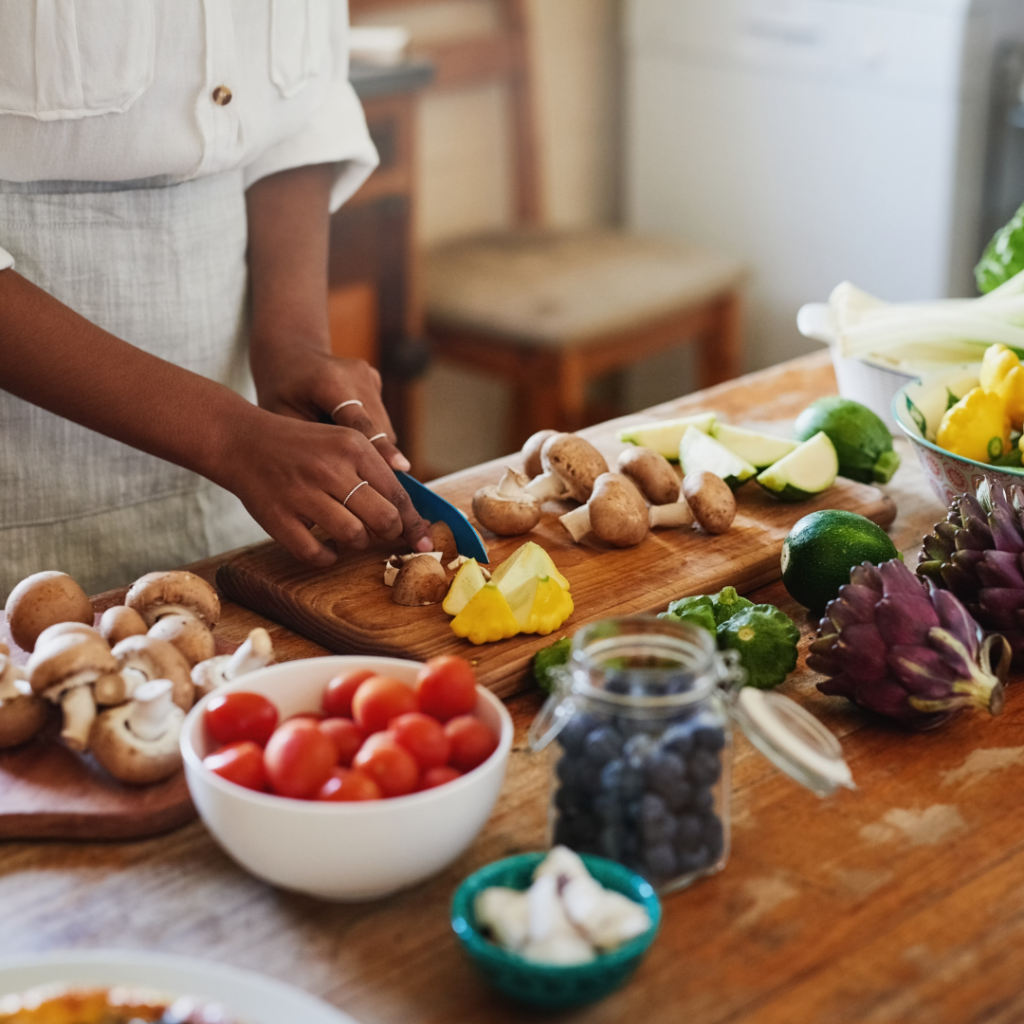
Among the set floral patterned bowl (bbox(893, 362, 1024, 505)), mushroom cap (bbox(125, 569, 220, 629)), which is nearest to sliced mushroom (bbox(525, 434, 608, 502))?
floral patterned bowl (bbox(893, 362, 1024, 505))

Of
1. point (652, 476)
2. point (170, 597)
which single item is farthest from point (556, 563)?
point (170, 597)

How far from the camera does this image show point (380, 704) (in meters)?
0.84

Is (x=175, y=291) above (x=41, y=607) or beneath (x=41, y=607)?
above

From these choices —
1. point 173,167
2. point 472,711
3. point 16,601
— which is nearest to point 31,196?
point 173,167

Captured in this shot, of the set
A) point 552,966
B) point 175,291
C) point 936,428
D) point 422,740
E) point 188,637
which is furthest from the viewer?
point 175,291

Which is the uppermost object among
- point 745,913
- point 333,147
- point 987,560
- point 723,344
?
point 333,147

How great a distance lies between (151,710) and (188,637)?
0.12 metres

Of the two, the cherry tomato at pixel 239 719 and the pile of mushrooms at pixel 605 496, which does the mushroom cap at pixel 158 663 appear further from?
the pile of mushrooms at pixel 605 496

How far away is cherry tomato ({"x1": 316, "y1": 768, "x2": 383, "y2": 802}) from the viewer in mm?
774

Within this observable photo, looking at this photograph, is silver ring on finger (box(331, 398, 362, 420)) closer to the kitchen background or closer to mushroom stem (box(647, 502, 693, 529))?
mushroom stem (box(647, 502, 693, 529))

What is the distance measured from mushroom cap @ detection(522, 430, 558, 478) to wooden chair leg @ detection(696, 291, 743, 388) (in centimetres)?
208

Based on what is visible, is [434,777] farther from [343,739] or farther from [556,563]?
[556,563]

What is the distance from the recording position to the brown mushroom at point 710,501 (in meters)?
1.33

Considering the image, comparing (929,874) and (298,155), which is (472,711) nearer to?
(929,874)
